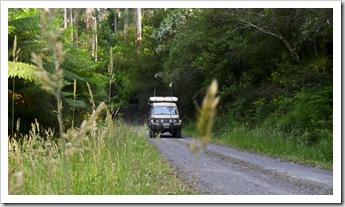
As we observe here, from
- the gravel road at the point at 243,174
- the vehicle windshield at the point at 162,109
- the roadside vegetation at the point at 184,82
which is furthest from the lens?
the vehicle windshield at the point at 162,109

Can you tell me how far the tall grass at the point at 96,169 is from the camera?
234 centimetres

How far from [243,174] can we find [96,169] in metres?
2.74

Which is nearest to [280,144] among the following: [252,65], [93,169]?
[252,65]

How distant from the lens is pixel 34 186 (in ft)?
8.12

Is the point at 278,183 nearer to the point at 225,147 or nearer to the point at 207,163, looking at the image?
the point at 207,163

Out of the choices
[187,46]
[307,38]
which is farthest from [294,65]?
[187,46]

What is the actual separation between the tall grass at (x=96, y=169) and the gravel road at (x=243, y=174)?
36 cm

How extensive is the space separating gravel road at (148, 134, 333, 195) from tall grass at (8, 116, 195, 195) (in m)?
0.36

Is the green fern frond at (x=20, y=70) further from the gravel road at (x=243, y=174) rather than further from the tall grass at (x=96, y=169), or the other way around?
the gravel road at (x=243, y=174)

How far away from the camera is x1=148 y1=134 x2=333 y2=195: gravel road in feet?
11.8

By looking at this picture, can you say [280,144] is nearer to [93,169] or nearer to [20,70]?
[20,70]

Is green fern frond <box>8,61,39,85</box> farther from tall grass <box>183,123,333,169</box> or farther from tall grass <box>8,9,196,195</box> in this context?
tall grass <box>183,123,333,169</box>

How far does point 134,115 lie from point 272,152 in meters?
3.15

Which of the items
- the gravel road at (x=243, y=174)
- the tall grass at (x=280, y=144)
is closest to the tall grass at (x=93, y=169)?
the gravel road at (x=243, y=174)
